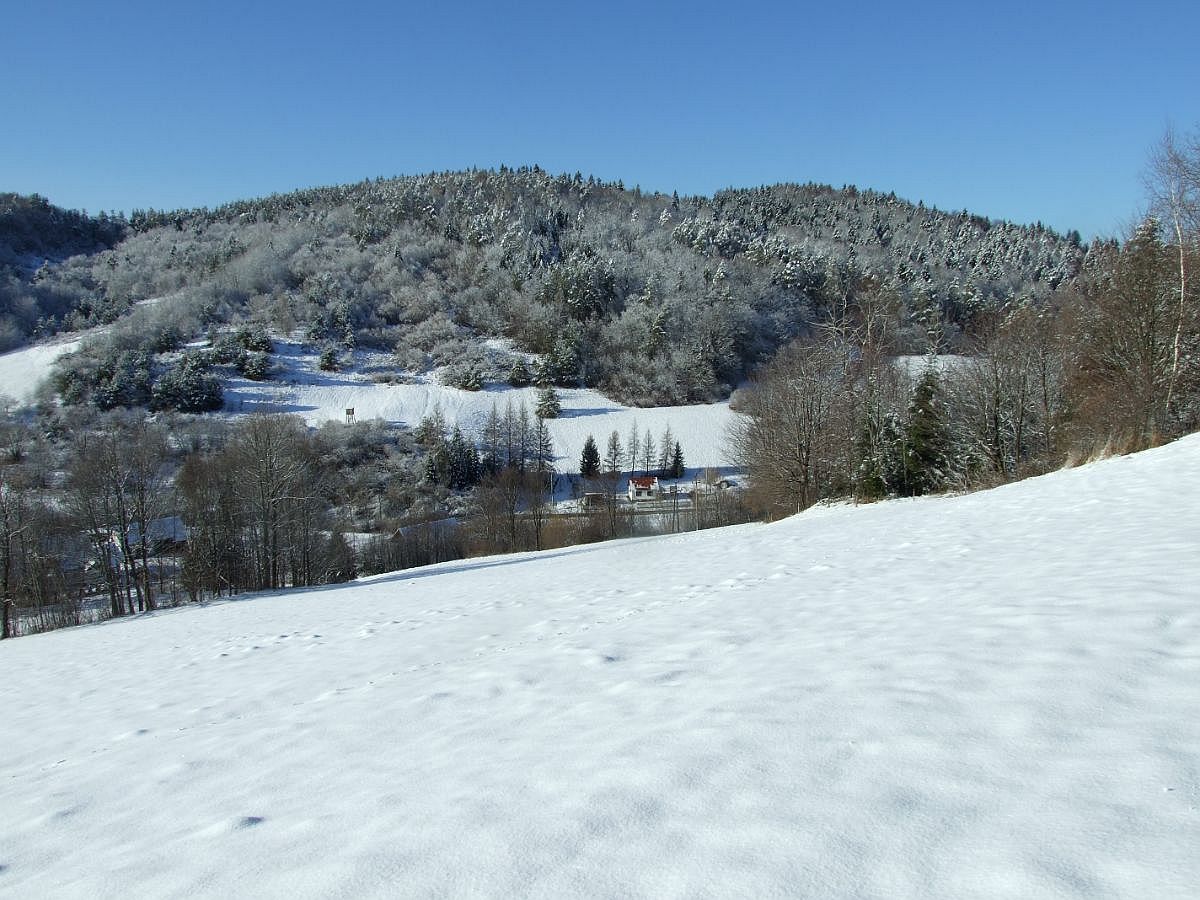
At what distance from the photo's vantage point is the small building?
5797 cm

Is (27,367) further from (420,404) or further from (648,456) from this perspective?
(648,456)

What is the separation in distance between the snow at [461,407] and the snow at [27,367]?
21.3m

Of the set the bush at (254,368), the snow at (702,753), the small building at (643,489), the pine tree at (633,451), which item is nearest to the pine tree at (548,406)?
the pine tree at (633,451)

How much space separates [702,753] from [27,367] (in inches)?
4148

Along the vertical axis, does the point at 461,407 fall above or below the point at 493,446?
above

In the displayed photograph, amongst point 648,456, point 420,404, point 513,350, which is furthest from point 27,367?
point 648,456

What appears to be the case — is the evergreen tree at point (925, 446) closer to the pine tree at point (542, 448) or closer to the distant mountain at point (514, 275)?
the pine tree at point (542, 448)

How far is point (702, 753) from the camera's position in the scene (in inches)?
116

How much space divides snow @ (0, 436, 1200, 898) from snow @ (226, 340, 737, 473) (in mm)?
57275

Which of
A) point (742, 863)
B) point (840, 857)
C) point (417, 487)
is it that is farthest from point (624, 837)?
point (417, 487)

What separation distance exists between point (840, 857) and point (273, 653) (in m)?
9.26

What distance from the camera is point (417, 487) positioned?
5825 cm

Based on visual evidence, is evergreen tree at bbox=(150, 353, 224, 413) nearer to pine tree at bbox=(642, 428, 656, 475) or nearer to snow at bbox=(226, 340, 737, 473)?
snow at bbox=(226, 340, 737, 473)

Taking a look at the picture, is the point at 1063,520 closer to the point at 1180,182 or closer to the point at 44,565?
the point at 1180,182
